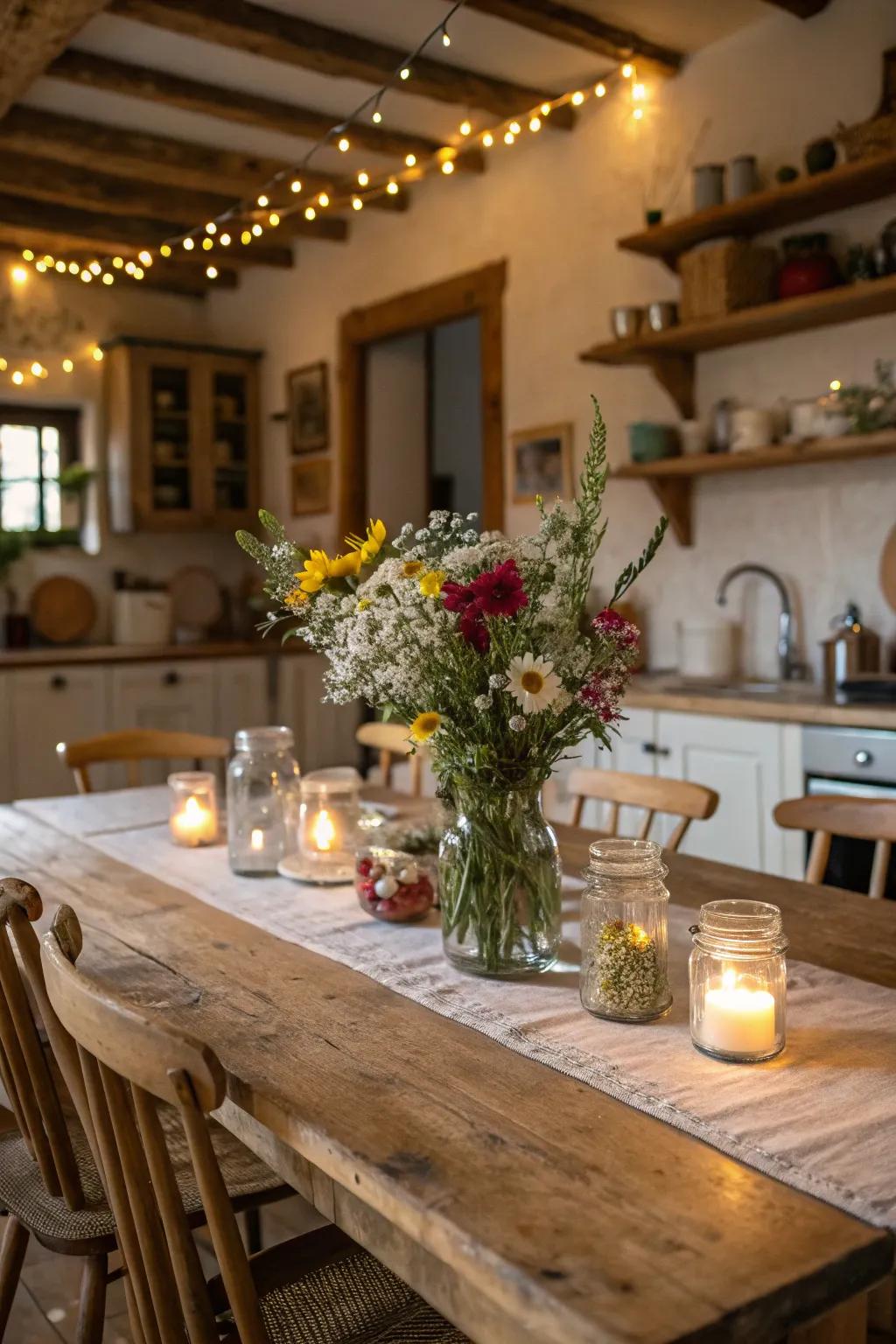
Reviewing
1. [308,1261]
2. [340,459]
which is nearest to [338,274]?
[340,459]

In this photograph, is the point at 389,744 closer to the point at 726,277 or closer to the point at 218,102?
the point at 726,277

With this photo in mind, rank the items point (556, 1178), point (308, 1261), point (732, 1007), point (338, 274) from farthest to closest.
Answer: point (338, 274) < point (308, 1261) < point (732, 1007) < point (556, 1178)

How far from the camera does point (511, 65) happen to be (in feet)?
12.8

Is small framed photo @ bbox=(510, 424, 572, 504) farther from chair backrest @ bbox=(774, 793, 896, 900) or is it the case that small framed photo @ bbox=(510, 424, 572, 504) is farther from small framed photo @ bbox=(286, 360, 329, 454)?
chair backrest @ bbox=(774, 793, 896, 900)

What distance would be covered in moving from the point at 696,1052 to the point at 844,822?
90 cm

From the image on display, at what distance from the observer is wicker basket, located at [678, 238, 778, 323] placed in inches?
134

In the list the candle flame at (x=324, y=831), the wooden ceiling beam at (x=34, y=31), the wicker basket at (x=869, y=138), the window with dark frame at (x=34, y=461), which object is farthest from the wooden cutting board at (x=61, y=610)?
the candle flame at (x=324, y=831)

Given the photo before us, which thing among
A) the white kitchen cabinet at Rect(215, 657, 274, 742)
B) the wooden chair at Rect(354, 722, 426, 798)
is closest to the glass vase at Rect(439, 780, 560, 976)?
the wooden chair at Rect(354, 722, 426, 798)

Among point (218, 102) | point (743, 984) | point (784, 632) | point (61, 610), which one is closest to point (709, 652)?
point (784, 632)

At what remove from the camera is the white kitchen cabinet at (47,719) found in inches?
187

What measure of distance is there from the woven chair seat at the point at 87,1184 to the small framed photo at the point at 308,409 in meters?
4.36

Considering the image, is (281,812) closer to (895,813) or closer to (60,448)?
(895,813)

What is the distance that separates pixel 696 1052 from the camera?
119cm

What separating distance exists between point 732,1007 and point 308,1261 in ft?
1.91
